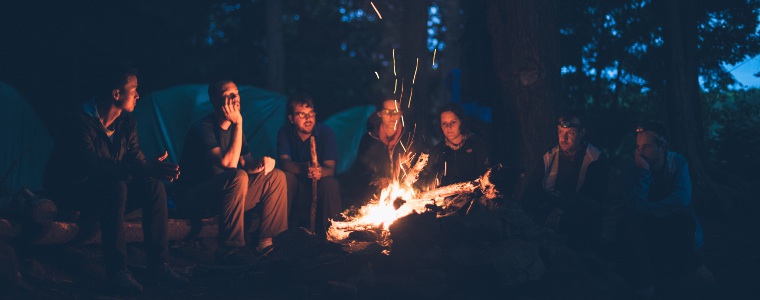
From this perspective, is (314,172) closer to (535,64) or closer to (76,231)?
(76,231)

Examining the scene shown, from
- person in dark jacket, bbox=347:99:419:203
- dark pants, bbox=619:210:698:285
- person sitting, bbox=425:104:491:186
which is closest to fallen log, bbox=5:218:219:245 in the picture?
person in dark jacket, bbox=347:99:419:203

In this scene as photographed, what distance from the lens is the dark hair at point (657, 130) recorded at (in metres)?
5.82

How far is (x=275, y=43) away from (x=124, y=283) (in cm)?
1274

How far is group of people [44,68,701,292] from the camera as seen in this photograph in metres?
5.42

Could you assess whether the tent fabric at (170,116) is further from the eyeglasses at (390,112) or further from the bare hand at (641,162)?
the bare hand at (641,162)

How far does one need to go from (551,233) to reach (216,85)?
3115mm

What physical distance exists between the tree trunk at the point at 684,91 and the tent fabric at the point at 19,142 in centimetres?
864

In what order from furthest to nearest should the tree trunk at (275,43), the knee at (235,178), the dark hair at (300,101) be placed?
the tree trunk at (275,43), the dark hair at (300,101), the knee at (235,178)

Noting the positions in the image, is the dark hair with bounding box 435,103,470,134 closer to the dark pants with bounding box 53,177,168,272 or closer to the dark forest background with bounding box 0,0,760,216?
the dark forest background with bounding box 0,0,760,216

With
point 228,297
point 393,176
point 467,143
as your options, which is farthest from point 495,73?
point 228,297

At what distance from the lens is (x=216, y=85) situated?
657 cm

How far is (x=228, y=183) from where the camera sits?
6.23 metres

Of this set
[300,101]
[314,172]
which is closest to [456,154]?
[314,172]

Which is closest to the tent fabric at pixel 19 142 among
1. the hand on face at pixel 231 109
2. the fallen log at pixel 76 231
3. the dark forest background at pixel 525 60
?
the dark forest background at pixel 525 60
